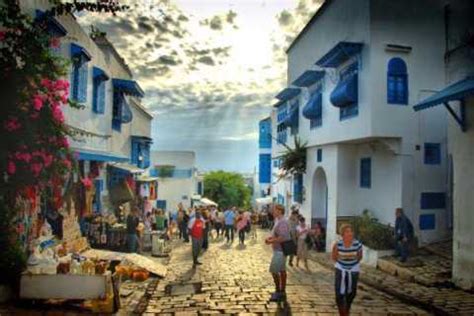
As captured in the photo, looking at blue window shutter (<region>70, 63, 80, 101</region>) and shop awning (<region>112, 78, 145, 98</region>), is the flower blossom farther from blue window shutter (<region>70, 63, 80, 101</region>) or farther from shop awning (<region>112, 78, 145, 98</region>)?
shop awning (<region>112, 78, 145, 98</region>)

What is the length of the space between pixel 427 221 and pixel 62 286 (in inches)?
469

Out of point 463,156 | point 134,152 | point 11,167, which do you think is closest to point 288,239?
point 463,156

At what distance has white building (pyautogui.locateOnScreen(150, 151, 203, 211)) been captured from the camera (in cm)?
5409

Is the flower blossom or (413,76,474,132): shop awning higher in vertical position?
(413,76,474,132): shop awning

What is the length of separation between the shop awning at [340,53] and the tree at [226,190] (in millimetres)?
48340

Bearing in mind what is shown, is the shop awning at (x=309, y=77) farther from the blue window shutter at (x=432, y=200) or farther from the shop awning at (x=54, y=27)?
the shop awning at (x=54, y=27)

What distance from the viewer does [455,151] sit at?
11.2 metres

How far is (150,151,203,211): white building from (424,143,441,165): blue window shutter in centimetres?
3983

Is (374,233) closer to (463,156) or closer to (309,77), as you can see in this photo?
(463,156)

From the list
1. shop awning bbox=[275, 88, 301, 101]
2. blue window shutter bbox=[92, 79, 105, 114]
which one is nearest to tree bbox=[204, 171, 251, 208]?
shop awning bbox=[275, 88, 301, 101]

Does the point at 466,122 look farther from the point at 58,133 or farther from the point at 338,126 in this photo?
the point at 58,133

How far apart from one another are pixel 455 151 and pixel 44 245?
31.3ft

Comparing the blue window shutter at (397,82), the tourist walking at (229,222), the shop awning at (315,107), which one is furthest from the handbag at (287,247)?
the tourist walking at (229,222)

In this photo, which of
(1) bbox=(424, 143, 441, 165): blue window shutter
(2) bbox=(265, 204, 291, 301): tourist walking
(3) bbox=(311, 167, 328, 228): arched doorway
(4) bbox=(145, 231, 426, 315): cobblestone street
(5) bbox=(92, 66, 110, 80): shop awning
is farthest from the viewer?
(3) bbox=(311, 167, 328, 228): arched doorway
